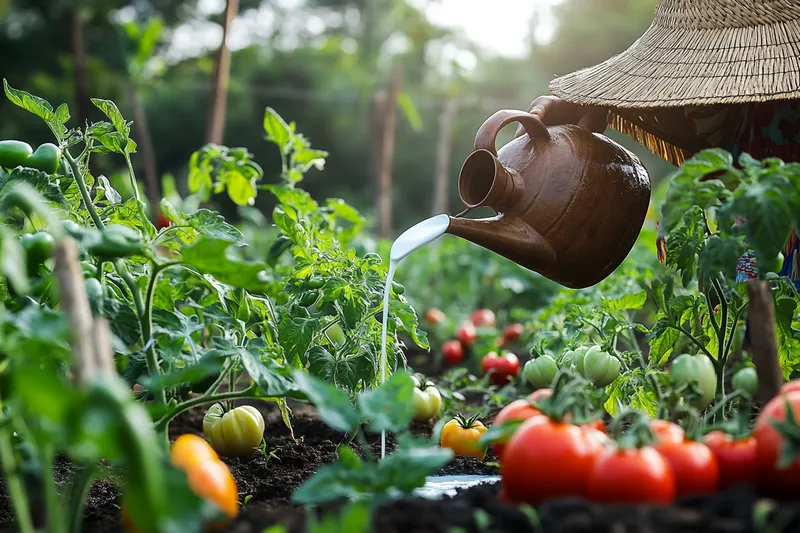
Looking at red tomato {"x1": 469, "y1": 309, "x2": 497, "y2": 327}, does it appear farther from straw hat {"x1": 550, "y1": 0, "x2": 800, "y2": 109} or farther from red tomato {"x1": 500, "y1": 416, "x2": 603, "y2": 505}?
red tomato {"x1": 500, "y1": 416, "x2": 603, "y2": 505}

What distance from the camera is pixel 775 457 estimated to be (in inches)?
47.8

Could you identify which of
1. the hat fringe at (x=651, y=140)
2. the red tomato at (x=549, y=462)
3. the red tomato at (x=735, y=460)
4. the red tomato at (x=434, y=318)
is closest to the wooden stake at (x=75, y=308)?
the red tomato at (x=549, y=462)

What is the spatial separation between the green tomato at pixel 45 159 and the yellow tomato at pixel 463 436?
3.93 feet

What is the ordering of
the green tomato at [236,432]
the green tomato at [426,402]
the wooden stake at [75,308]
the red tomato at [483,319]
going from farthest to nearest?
the red tomato at [483,319] < the green tomato at [426,402] < the green tomato at [236,432] < the wooden stake at [75,308]

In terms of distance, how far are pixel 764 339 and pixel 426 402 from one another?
4.36 ft

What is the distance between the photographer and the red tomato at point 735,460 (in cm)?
125

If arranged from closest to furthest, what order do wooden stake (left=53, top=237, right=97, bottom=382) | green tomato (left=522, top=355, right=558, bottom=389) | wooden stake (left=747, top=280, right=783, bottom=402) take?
wooden stake (left=53, top=237, right=97, bottom=382) < wooden stake (left=747, top=280, right=783, bottom=402) < green tomato (left=522, top=355, right=558, bottom=389)

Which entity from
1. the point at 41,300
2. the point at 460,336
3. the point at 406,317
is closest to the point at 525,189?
the point at 406,317

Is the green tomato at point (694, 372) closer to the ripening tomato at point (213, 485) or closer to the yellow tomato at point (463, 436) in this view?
the yellow tomato at point (463, 436)

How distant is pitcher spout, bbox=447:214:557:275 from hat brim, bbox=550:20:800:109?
15.5 inches

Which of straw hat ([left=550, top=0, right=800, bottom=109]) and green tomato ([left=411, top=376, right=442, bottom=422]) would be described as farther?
green tomato ([left=411, top=376, right=442, bottom=422])

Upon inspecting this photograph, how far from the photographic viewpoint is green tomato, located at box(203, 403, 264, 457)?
2191 millimetres

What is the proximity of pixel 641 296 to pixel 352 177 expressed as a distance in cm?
2055

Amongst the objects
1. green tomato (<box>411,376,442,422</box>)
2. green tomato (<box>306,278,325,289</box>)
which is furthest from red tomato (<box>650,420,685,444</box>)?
green tomato (<box>411,376,442,422</box>)
